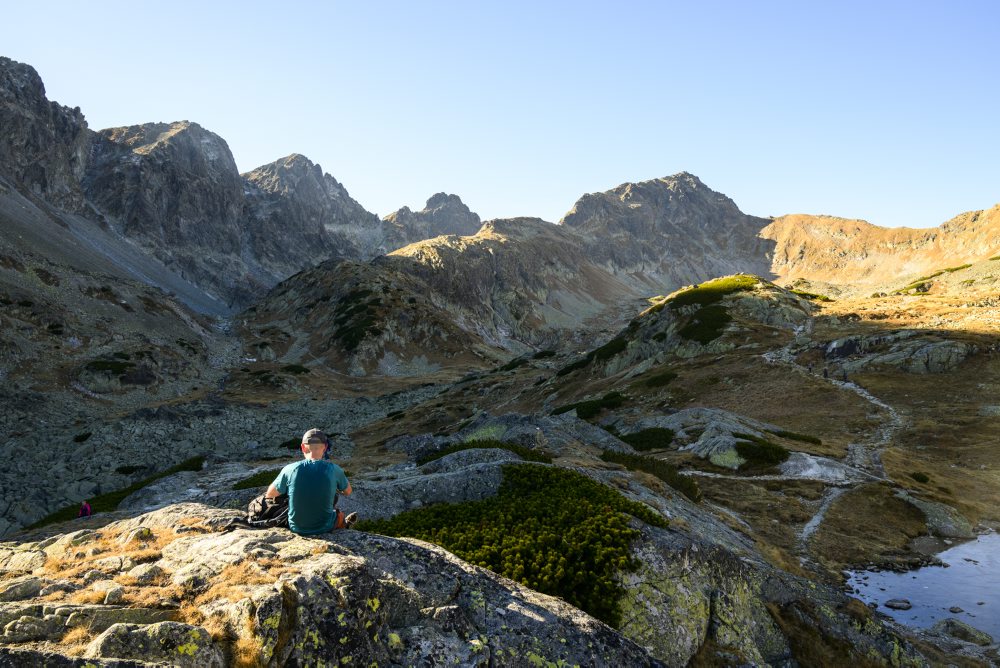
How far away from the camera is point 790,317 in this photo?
66.4 m

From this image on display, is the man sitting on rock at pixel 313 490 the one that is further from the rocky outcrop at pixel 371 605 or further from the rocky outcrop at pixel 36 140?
the rocky outcrop at pixel 36 140

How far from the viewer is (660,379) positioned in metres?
54.3

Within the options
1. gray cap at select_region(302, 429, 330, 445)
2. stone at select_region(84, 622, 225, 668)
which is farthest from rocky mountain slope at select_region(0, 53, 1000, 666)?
gray cap at select_region(302, 429, 330, 445)

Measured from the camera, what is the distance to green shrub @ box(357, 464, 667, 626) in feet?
33.6

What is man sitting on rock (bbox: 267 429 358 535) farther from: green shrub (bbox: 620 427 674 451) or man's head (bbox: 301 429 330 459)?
green shrub (bbox: 620 427 674 451)

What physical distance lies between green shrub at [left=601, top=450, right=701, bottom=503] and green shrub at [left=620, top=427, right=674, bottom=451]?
385 inches

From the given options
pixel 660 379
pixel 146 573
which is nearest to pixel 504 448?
pixel 146 573

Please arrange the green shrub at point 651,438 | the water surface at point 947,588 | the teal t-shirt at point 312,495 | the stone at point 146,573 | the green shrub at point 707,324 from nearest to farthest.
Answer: the stone at point 146,573 → the teal t-shirt at point 312,495 → the water surface at point 947,588 → the green shrub at point 651,438 → the green shrub at point 707,324

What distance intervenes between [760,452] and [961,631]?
50.7 feet

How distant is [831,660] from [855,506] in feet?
49.1

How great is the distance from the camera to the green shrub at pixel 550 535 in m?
10.2

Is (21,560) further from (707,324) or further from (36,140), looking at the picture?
(36,140)

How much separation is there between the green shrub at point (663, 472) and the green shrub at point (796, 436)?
1357 cm

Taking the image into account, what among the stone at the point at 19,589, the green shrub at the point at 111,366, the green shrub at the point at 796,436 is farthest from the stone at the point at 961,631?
the green shrub at the point at 111,366
